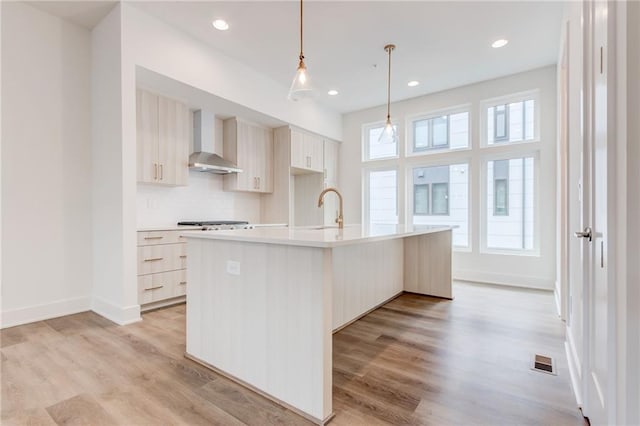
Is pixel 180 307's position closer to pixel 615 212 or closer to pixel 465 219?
pixel 615 212

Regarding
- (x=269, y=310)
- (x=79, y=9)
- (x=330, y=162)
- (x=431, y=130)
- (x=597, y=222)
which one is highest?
(x=79, y=9)

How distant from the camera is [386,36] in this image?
3.48 metres

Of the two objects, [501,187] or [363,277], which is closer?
[363,277]

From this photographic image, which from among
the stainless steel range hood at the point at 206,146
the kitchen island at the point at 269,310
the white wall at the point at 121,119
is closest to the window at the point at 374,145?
the stainless steel range hood at the point at 206,146

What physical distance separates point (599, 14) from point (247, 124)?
13.9ft

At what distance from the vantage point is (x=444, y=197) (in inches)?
202

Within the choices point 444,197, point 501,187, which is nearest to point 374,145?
point 444,197

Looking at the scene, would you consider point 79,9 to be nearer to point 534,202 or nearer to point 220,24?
point 220,24

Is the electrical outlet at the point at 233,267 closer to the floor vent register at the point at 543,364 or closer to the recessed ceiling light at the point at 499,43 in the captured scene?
the floor vent register at the point at 543,364

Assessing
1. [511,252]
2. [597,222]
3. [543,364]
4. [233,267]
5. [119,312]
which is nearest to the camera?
[597,222]

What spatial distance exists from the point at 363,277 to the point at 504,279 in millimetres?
2655

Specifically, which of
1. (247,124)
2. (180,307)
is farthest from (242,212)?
(180,307)

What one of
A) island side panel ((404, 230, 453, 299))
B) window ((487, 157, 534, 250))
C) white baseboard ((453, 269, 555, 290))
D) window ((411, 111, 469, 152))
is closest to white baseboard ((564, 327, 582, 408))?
island side panel ((404, 230, 453, 299))

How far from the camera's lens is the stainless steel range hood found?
405cm
